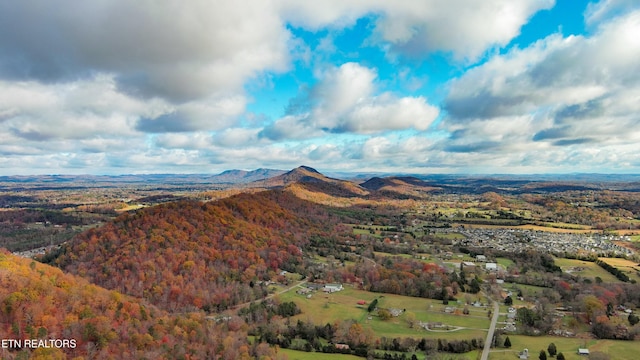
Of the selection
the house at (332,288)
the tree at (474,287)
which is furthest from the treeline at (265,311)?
the tree at (474,287)

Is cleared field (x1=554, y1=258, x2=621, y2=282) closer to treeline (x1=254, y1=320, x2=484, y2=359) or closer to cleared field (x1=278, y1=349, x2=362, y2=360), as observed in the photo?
treeline (x1=254, y1=320, x2=484, y2=359)

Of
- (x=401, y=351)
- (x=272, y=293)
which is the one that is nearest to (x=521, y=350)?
(x=401, y=351)

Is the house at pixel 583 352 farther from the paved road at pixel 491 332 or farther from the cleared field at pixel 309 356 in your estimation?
the cleared field at pixel 309 356

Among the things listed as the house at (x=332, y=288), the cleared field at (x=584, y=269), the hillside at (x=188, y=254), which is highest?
the hillside at (x=188, y=254)

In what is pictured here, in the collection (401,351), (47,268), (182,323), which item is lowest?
(401,351)

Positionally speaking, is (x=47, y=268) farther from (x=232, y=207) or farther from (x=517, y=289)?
(x=517, y=289)

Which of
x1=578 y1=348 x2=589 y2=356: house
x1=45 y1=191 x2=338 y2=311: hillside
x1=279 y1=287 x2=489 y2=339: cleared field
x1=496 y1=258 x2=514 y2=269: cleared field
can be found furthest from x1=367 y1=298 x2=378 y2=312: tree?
x1=496 y1=258 x2=514 y2=269: cleared field

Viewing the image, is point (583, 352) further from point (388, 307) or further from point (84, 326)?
point (84, 326)
